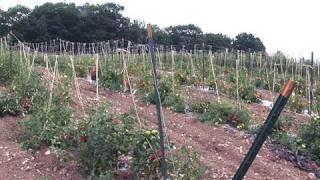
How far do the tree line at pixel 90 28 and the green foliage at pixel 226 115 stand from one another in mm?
33441

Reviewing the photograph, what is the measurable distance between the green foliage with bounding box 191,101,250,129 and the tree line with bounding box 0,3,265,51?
3344 cm

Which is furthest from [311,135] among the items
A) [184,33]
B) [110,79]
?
[184,33]

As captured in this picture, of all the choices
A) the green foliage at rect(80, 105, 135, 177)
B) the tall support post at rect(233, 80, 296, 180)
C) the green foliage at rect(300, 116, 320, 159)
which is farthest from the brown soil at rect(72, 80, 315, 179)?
the tall support post at rect(233, 80, 296, 180)

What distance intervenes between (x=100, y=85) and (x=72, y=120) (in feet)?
15.9

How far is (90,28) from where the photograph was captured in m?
47.8

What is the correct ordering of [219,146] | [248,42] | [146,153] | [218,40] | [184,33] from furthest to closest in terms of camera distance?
[184,33] → [218,40] → [248,42] → [219,146] → [146,153]

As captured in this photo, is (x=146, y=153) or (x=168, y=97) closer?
(x=146, y=153)

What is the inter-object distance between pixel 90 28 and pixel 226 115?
1609 inches

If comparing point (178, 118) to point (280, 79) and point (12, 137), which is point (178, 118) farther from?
point (280, 79)

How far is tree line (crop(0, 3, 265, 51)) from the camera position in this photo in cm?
4281

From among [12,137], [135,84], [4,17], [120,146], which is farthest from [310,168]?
[4,17]

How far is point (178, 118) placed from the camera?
317 inches

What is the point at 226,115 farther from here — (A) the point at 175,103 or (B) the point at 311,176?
(B) the point at 311,176

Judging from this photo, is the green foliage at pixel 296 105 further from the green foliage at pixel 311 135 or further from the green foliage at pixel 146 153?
the green foliage at pixel 146 153
